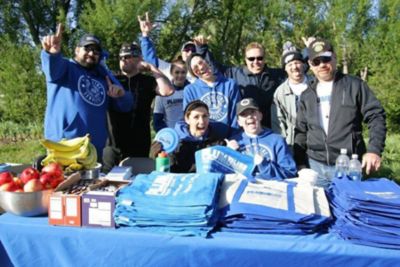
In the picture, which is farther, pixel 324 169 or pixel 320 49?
pixel 324 169

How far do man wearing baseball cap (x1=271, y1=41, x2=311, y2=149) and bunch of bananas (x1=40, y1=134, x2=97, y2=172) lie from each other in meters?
2.03

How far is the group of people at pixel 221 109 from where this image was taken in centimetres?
305

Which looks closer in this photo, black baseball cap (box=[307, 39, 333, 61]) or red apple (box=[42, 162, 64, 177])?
red apple (box=[42, 162, 64, 177])

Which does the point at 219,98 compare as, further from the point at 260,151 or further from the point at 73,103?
the point at 73,103

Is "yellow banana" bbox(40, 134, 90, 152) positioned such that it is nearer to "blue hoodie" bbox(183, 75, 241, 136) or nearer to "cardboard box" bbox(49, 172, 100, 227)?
"cardboard box" bbox(49, 172, 100, 227)

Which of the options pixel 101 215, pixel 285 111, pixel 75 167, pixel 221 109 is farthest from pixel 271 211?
pixel 285 111

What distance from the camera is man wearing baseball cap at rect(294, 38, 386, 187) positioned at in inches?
118

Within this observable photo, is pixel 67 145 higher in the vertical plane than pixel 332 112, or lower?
lower

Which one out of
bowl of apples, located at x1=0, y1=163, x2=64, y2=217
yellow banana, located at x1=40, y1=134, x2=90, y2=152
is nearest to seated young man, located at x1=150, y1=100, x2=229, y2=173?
yellow banana, located at x1=40, y1=134, x2=90, y2=152

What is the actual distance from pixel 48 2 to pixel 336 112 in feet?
44.5

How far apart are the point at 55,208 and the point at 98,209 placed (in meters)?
0.23

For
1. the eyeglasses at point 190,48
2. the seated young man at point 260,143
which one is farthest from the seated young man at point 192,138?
the eyeglasses at point 190,48

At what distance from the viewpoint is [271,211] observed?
200 cm

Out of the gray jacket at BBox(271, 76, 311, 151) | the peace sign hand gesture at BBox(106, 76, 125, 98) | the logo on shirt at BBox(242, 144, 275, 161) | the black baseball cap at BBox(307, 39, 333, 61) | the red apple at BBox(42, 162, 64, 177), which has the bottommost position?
the red apple at BBox(42, 162, 64, 177)
